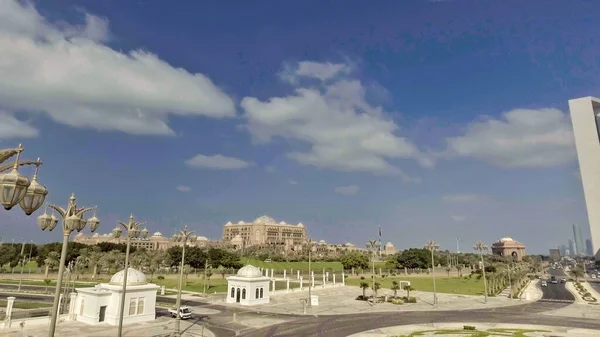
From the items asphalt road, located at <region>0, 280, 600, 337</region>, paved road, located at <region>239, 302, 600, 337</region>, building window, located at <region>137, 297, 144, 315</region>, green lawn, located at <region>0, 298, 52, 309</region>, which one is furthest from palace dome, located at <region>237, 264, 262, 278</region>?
green lawn, located at <region>0, 298, 52, 309</region>

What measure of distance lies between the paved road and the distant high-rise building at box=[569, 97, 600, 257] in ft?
39.3

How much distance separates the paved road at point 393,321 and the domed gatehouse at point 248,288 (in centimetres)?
1464

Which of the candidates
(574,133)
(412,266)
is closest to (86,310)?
(574,133)

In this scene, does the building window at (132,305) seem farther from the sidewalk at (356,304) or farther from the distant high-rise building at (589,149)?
the distant high-rise building at (589,149)

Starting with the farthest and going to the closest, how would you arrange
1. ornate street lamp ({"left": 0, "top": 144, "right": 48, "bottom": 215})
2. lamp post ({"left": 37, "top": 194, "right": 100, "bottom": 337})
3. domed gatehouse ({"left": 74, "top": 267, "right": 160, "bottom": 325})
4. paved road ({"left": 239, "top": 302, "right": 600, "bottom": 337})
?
1. domed gatehouse ({"left": 74, "top": 267, "right": 160, "bottom": 325})
2. paved road ({"left": 239, "top": 302, "right": 600, "bottom": 337})
3. lamp post ({"left": 37, "top": 194, "right": 100, "bottom": 337})
4. ornate street lamp ({"left": 0, "top": 144, "right": 48, "bottom": 215})

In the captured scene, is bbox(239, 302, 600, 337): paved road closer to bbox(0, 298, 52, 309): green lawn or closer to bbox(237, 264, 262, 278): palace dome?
bbox(237, 264, 262, 278): palace dome

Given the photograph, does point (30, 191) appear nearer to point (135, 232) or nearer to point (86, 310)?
point (135, 232)

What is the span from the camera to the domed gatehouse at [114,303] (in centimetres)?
4175

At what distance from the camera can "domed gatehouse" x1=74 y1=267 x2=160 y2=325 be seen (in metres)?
41.8

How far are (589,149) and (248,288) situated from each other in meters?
51.5

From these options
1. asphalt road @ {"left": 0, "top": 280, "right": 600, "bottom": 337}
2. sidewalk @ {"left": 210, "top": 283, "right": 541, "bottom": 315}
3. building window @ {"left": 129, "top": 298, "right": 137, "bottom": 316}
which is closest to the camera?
asphalt road @ {"left": 0, "top": 280, "right": 600, "bottom": 337}

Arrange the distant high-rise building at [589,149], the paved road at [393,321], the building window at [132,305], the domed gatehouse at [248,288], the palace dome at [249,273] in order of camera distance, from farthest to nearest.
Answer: the palace dome at [249,273] < the domed gatehouse at [248,288] < the distant high-rise building at [589,149] < the building window at [132,305] < the paved road at [393,321]

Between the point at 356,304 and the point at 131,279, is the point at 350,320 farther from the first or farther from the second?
the point at 131,279

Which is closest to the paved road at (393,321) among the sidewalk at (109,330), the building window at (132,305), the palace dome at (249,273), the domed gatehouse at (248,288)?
the sidewalk at (109,330)
